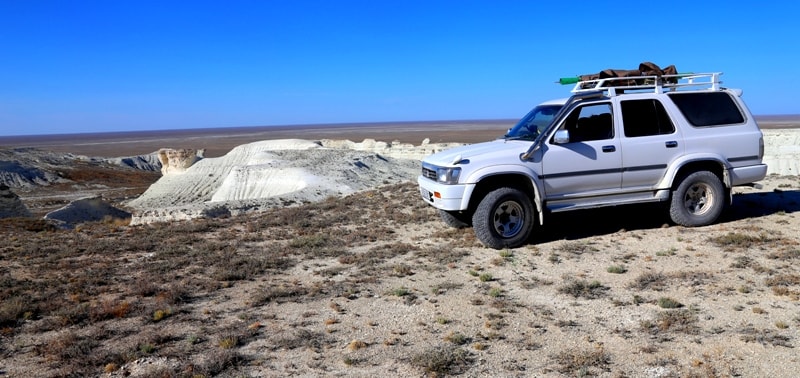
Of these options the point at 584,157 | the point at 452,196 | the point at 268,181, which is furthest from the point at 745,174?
the point at 268,181

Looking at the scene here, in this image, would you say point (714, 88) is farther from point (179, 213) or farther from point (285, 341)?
point (179, 213)

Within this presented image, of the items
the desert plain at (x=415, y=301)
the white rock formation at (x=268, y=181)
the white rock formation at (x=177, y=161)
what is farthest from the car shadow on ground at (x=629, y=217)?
the white rock formation at (x=177, y=161)

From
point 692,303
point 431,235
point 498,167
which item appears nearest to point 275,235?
point 431,235

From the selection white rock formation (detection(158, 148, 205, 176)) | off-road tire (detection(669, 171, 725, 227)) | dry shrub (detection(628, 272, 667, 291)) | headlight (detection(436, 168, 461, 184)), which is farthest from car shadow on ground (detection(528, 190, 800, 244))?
white rock formation (detection(158, 148, 205, 176))

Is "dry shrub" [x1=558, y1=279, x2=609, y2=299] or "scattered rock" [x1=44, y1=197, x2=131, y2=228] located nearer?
"dry shrub" [x1=558, y1=279, x2=609, y2=299]

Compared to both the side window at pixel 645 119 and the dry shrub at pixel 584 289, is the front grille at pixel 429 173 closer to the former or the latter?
the dry shrub at pixel 584 289

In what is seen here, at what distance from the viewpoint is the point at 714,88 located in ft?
30.9

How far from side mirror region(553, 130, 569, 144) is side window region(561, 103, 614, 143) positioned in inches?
11.9

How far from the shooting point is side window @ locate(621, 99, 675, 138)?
8.92 metres

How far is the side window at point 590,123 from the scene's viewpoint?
8797 millimetres

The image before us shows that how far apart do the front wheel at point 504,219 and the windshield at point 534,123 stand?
1.08 m

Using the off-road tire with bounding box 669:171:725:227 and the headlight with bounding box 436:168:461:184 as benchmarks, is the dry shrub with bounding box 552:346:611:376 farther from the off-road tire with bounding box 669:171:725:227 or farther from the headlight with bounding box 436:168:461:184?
the off-road tire with bounding box 669:171:725:227

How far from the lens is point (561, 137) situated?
838 centimetres

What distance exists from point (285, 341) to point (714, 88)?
7783 mm
